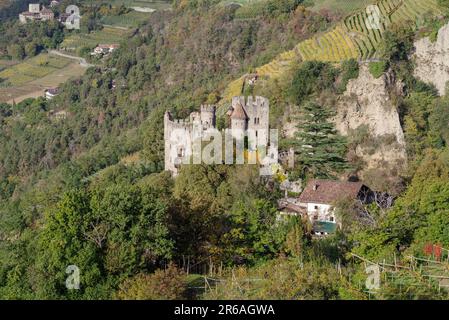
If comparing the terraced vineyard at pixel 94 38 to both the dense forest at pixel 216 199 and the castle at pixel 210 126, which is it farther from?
the castle at pixel 210 126

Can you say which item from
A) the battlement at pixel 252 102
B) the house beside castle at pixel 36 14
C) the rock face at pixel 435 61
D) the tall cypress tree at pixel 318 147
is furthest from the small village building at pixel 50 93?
the tall cypress tree at pixel 318 147

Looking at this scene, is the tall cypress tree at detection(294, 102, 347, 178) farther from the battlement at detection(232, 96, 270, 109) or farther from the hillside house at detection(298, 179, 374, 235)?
the hillside house at detection(298, 179, 374, 235)

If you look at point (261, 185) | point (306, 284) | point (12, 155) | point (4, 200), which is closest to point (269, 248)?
point (306, 284)

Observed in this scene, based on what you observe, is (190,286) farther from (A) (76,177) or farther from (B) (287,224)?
(A) (76,177)

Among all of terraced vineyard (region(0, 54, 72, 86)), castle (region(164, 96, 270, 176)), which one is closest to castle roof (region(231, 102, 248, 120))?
castle (region(164, 96, 270, 176))

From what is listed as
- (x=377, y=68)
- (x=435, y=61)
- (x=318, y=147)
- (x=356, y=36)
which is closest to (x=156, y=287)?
(x=318, y=147)
